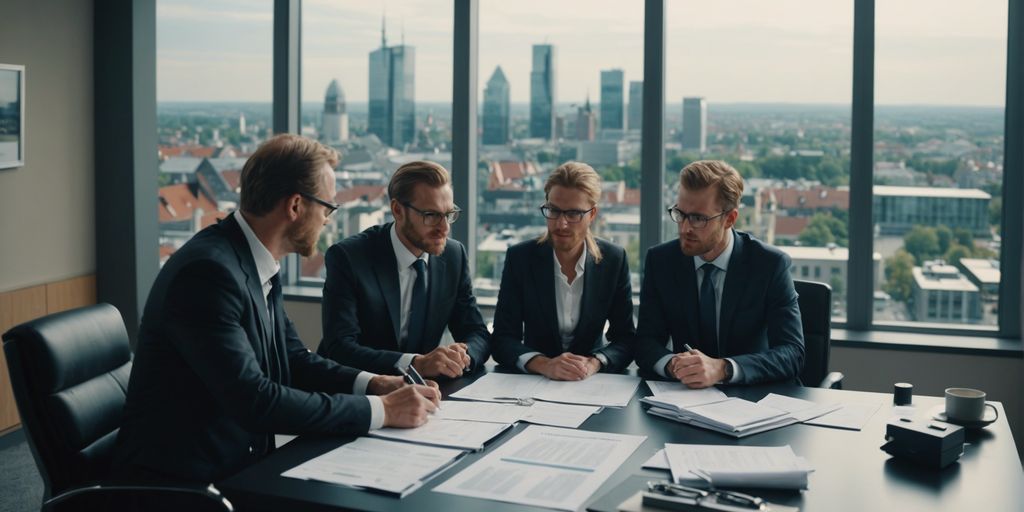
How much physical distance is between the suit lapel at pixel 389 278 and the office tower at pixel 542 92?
206 cm

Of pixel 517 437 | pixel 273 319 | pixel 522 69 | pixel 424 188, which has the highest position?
pixel 522 69

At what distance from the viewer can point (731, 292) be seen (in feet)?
11.1

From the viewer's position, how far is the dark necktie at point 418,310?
11.5 feet

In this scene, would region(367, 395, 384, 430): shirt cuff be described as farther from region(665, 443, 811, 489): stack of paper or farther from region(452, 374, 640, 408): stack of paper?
region(665, 443, 811, 489): stack of paper

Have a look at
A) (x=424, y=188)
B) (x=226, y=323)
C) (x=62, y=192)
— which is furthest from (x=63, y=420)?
(x=62, y=192)

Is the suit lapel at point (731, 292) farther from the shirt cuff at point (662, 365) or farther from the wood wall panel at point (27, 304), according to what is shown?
the wood wall panel at point (27, 304)

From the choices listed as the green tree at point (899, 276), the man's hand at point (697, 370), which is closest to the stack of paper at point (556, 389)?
the man's hand at point (697, 370)

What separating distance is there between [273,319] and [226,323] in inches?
12.1

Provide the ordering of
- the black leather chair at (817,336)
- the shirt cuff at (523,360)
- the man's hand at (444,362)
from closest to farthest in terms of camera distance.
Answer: the man's hand at (444,362) → the shirt cuff at (523,360) → the black leather chair at (817,336)

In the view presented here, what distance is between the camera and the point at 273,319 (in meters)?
2.66

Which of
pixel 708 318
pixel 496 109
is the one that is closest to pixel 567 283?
pixel 708 318

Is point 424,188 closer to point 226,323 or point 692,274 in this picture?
point 692,274

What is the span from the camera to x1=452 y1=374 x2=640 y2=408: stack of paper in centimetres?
282

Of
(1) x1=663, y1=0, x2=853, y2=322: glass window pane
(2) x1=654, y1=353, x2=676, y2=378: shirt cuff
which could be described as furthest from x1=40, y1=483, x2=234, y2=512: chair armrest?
(1) x1=663, y1=0, x2=853, y2=322: glass window pane
